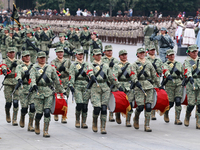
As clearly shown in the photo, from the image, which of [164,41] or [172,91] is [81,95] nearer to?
[172,91]

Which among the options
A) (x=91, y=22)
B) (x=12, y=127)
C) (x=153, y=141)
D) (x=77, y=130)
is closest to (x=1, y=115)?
(x=12, y=127)

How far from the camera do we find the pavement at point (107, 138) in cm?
920

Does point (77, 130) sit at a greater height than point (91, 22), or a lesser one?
lesser

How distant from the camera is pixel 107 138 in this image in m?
9.98

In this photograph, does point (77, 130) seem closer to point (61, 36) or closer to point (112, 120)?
point (112, 120)

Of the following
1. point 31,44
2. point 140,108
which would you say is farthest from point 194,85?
point 31,44

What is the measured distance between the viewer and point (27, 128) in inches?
433

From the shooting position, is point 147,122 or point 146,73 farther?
point 146,73

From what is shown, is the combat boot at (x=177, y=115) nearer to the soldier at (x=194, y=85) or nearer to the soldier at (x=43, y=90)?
the soldier at (x=194, y=85)

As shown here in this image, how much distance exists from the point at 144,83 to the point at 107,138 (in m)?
1.66

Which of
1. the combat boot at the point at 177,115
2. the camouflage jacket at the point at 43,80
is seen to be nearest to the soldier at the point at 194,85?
the combat boot at the point at 177,115

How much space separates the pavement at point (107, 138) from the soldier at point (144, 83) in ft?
1.47

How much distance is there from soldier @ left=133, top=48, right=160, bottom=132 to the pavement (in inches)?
17.6

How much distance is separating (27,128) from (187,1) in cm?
5128
